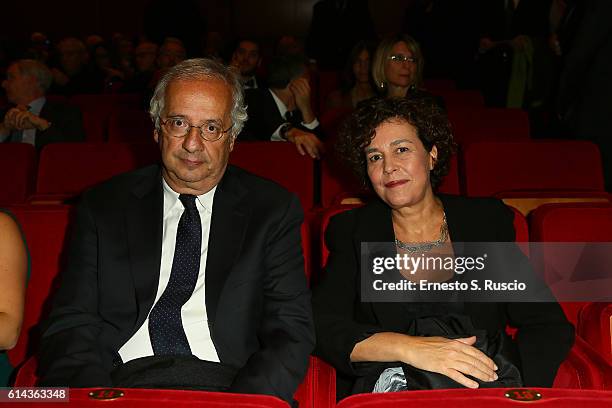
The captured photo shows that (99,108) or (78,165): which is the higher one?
(99,108)

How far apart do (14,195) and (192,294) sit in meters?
1.51

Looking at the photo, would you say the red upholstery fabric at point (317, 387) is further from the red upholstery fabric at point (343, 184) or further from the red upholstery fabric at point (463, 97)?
the red upholstery fabric at point (463, 97)

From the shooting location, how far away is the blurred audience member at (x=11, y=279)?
1593 millimetres

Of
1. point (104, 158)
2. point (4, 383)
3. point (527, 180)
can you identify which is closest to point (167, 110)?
point (4, 383)

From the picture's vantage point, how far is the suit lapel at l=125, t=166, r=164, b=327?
5.57 feet

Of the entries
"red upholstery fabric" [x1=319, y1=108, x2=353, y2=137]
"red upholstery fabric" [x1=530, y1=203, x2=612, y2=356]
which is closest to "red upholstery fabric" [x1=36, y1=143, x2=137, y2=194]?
"red upholstery fabric" [x1=319, y1=108, x2=353, y2=137]

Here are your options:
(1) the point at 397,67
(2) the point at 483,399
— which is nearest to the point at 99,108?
(1) the point at 397,67

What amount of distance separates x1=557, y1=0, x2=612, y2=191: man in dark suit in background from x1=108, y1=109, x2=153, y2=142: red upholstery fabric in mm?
2133

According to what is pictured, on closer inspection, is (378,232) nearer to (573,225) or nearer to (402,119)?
(402,119)

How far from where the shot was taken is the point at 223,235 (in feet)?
5.72

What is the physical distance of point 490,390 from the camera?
1134 millimetres

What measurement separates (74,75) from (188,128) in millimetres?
4861

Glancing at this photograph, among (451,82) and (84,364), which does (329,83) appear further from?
(84,364)

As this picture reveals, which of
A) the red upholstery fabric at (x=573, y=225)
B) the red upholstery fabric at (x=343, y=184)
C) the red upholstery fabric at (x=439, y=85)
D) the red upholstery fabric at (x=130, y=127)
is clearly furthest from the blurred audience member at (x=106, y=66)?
the red upholstery fabric at (x=573, y=225)
